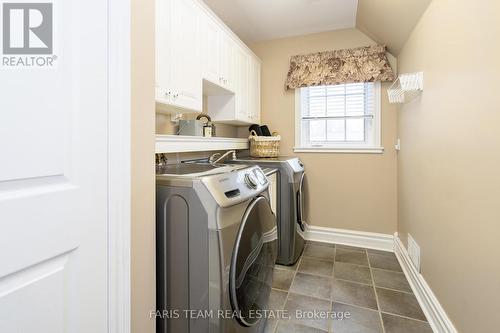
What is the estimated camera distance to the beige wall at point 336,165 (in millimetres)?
2736

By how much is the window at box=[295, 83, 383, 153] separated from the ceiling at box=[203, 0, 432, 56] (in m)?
0.54

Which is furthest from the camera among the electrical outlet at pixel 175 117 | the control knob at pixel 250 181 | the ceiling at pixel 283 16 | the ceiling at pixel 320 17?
the ceiling at pixel 283 16

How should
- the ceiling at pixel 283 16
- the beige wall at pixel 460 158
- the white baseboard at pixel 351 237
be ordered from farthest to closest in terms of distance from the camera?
1. the white baseboard at pixel 351 237
2. the ceiling at pixel 283 16
3. the beige wall at pixel 460 158

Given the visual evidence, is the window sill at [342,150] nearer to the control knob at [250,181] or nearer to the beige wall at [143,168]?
the control knob at [250,181]

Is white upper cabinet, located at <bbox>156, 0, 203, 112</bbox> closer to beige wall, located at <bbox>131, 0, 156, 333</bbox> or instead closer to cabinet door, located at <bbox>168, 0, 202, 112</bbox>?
cabinet door, located at <bbox>168, 0, 202, 112</bbox>

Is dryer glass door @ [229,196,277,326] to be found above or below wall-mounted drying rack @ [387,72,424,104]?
below

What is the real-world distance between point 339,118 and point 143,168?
2531 millimetres

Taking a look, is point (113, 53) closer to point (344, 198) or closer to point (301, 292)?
point (301, 292)

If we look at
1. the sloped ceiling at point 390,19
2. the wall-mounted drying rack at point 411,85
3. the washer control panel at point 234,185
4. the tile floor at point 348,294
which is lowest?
the tile floor at point 348,294

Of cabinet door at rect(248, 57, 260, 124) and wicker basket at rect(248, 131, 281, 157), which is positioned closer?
wicker basket at rect(248, 131, 281, 157)

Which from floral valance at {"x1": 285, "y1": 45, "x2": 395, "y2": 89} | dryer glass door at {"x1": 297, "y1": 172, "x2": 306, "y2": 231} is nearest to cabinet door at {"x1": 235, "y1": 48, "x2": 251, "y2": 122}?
floral valance at {"x1": 285, "y1": 45, "x2": 395, "y2": 89}
